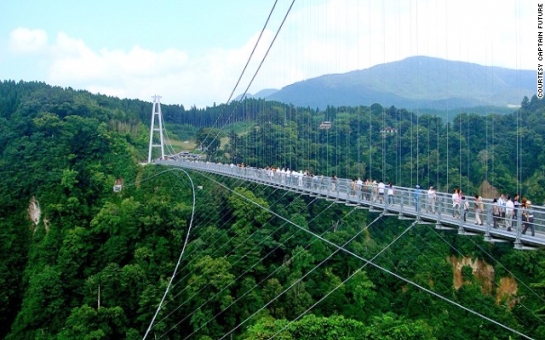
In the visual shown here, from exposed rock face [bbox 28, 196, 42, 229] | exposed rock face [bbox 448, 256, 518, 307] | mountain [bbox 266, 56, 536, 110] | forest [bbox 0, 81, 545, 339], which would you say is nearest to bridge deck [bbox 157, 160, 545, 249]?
forest [bbox 0, 81, 545, 339]

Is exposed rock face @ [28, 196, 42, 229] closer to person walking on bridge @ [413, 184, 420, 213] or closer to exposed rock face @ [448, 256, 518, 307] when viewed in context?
exposed rock face @ [448, 256, 518, 307]

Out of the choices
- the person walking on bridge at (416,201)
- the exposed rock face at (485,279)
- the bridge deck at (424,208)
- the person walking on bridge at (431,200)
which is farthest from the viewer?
the exposed rock face at (485,279)

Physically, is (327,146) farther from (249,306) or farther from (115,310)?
(115,310)

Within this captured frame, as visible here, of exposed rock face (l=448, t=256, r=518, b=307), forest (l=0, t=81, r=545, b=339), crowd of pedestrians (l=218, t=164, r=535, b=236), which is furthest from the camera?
exposed rock face (l=448, t=256, r=518, b=307)

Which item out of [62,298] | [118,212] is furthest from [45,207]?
[62,298]

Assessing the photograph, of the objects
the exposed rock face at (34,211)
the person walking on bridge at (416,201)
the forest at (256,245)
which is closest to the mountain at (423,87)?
the forest at (256,245)

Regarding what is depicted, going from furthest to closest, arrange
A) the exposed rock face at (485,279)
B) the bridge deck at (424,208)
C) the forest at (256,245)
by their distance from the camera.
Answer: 1. the exposed rock face at (485,279)
2. the forest at (256,245)
3. the bridge deck at (424,208)

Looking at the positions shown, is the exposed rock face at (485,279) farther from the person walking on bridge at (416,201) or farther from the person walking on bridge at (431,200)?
the person walking on bridge at (431,200)
